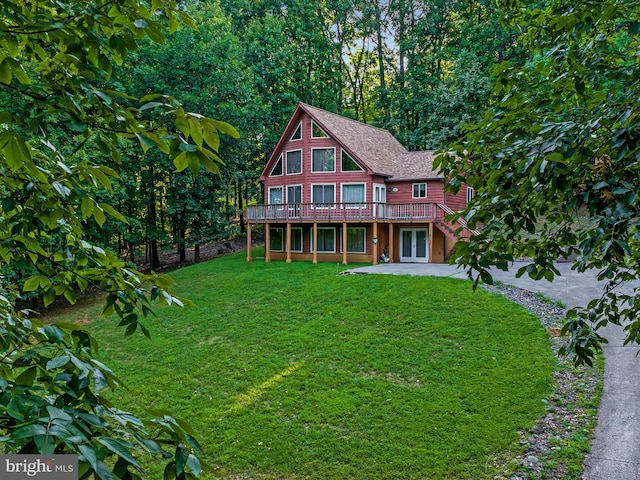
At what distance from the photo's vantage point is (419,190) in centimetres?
1908

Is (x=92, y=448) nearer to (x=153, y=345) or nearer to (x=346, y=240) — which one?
(x=153, y=345)

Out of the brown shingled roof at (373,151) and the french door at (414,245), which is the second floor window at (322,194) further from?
the french door at (414,245)

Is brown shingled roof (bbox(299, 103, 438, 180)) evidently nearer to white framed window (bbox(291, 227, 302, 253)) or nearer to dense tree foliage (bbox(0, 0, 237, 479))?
white framed window (bbox(291, 227, 302, 253))

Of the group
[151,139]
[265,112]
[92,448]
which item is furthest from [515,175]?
[265,112]

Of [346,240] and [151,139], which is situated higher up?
[151,139]

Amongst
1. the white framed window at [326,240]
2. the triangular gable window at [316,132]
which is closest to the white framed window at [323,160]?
the triangular gable window at [316,132]

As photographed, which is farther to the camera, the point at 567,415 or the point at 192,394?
the point at 192,394

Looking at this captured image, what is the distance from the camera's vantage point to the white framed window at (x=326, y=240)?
63.8ft

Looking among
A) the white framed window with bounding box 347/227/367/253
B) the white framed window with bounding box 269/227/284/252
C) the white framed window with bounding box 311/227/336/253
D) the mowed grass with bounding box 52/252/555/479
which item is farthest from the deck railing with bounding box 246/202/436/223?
the mowed grass with bounding box 52/252/555/479

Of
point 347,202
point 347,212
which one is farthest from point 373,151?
point 347,212

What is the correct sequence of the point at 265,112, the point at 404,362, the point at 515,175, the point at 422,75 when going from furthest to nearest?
the point at 422,75
the point at 265,112
the point at 404,362
the point at 515,175

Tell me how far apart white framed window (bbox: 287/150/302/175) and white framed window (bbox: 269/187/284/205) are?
1102mm

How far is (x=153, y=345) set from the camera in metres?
10.4

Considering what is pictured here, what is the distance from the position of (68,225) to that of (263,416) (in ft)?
18.1
